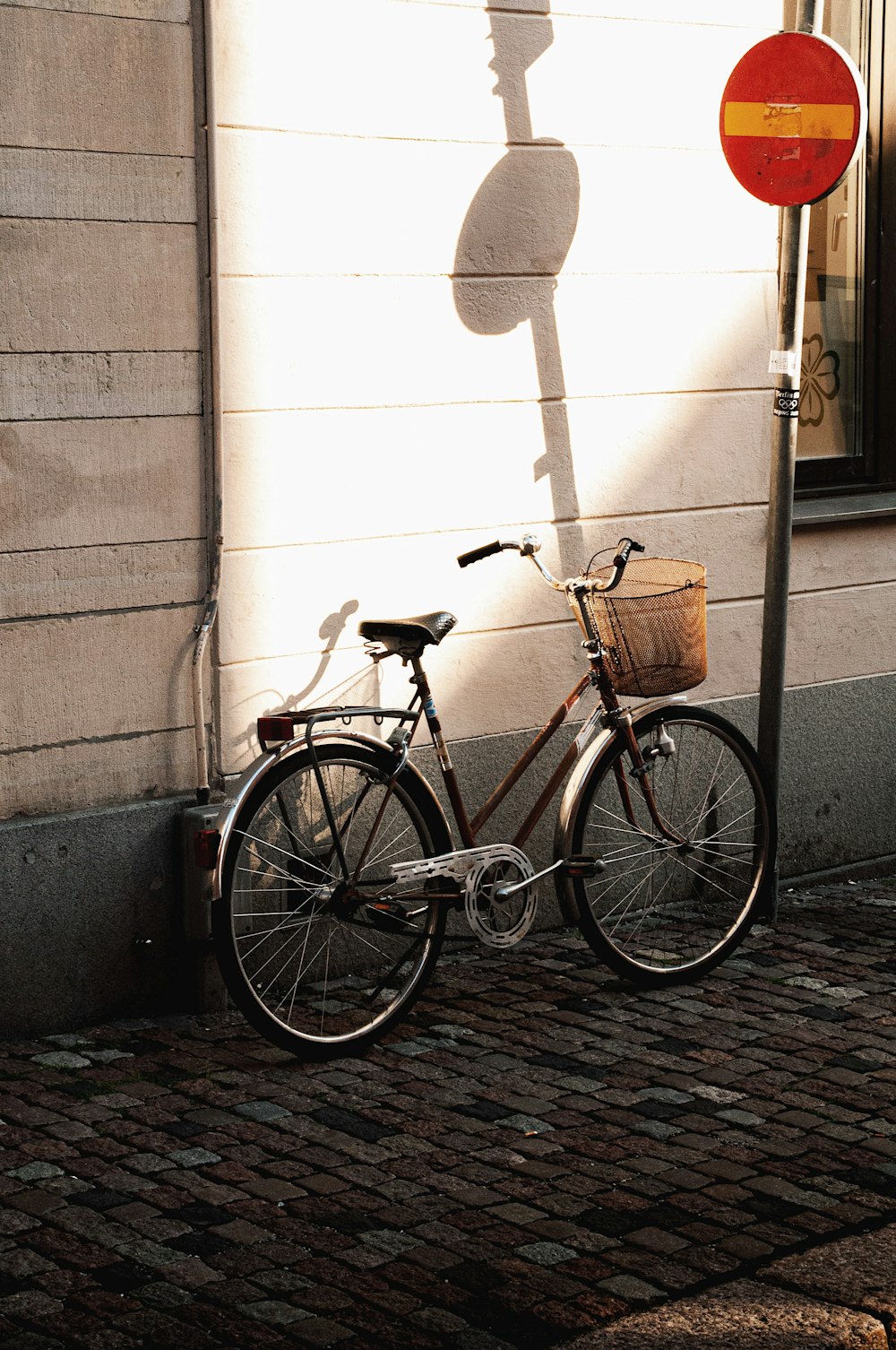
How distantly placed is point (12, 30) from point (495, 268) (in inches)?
67.7

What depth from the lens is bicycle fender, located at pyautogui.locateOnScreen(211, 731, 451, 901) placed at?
464 centimetres

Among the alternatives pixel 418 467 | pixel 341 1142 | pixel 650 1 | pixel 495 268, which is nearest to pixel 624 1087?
pixel 341 1142

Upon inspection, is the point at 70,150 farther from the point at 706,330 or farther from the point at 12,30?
the point at 706,330

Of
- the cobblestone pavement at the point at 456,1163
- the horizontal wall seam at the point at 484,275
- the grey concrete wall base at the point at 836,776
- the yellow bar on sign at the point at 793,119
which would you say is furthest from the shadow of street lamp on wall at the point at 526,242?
the cobblestone pavement at the point at 456,1163

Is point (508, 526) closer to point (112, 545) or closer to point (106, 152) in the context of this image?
point (112, 545)

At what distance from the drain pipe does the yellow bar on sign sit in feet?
5.79

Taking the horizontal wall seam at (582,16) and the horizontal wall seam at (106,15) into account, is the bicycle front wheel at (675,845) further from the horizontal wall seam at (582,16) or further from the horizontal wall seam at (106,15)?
the horizontal wall seam at (106,15)

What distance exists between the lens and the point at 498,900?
16.9 feet

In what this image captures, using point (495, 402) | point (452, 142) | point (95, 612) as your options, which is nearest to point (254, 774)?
point (95, 612)

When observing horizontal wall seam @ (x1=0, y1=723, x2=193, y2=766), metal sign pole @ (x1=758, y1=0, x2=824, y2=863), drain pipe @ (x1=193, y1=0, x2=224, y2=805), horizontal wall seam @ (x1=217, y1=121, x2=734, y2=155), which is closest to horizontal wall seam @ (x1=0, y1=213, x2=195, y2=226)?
drain pipe @ (x1=193, y1=0, x2=224, y2=805)

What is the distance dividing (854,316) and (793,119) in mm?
1665

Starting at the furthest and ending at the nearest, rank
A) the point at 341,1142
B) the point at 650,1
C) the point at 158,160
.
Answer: the point at 650,1 → the point at 158,160 → the point at 341,1142

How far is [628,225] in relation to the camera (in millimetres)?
6059

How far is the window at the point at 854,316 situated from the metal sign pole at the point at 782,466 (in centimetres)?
110
